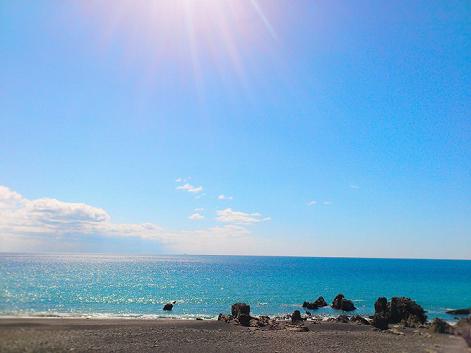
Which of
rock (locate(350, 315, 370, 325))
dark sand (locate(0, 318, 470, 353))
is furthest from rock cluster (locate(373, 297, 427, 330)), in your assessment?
dark sand (locate(0, 318, 470, 353))

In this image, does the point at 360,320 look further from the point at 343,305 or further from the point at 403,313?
the point at 343,305

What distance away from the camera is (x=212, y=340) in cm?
3506

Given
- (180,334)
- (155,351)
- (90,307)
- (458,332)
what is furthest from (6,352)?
(90,307)

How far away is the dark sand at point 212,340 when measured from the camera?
2275cm

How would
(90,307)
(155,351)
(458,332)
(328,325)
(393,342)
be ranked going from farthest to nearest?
(90,307), (328,325), (393,342), (155,351), (458,332)

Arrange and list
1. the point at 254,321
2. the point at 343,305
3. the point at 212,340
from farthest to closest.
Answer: the point at 343,305 < the point at 254,321 < the point at 212,340

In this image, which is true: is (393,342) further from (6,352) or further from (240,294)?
(240,294)

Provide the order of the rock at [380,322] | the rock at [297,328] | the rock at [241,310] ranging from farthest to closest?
the rock at [241,310], the rock at [380,322], the rock at [297,328]

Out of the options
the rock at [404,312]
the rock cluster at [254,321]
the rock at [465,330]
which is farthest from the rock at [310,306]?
the rock at [465,330]

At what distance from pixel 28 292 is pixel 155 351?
222 ft

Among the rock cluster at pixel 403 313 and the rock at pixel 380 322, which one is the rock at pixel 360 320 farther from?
the rock at pixel 380 322

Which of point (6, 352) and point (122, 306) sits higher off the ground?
point (6, 352)

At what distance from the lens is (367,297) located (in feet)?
286

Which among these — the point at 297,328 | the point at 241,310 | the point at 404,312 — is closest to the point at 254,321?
the point at 241,310
